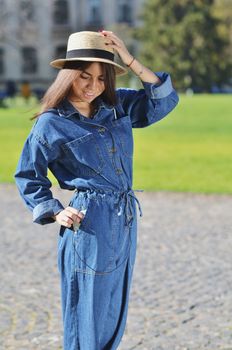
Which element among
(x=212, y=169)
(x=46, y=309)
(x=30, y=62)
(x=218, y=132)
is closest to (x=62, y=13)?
(x=30, y=62)

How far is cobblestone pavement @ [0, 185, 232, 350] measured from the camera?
4840 mm

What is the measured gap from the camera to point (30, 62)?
201 ft

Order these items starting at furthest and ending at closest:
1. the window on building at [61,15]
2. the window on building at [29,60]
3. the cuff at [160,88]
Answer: the window on building at [61,15]
the window on building at [29,60]
the cuff at [160,88]

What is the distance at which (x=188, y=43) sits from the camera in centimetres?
5306

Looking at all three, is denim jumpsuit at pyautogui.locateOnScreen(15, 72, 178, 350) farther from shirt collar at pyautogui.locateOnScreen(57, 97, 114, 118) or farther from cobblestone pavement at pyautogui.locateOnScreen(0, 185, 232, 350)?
cobblestone pavement at pyautogui.locateOnScreen(0, 185, 232, 350)

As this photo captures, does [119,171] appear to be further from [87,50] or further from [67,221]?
[87,50]

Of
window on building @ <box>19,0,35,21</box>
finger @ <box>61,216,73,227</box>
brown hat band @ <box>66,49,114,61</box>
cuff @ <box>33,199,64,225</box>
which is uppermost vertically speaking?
brown hat band @ <box>66,49,114,61</box>

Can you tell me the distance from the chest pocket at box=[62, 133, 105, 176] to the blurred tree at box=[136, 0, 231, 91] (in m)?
48.8

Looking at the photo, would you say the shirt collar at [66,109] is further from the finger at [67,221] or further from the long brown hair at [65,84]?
the finger at [67,221]

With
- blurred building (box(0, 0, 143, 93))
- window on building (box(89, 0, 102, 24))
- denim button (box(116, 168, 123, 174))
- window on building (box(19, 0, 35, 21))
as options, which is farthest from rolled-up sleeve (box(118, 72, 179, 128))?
window on building (box(89, 0, 102, 24))

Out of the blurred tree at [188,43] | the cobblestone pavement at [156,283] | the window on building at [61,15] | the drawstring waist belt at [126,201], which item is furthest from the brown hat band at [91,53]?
the window on building at [61,15]

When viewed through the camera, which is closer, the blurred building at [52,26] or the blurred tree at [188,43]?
the blurred tree at [188,43]

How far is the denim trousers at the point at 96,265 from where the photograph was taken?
10.3ft

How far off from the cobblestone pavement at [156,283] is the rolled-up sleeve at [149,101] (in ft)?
5.78
